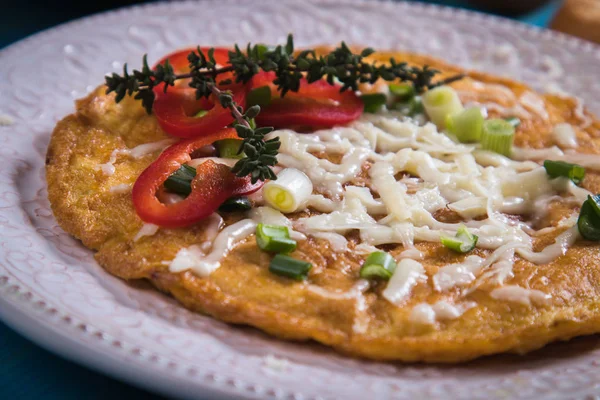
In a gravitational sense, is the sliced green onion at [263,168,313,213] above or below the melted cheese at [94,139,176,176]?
above

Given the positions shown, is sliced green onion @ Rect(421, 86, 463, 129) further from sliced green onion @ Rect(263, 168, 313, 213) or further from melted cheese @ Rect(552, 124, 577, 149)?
sliced green onion @ Rect(263, 168, 313, 213)

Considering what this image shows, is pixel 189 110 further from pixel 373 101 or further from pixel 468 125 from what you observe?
pixel 468 125

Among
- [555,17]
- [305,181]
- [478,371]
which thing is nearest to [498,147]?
[305,181]

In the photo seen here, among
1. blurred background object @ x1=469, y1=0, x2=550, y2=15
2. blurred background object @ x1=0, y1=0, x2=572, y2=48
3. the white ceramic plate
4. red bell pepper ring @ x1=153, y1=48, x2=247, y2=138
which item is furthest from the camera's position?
blurred background object @ x1=469, y1=0, x2=550, y2=15

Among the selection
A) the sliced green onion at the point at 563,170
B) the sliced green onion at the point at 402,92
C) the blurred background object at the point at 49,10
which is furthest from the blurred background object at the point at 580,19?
the sliced green onion at the point at 563,170

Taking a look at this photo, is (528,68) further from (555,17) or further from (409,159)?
(409,159)

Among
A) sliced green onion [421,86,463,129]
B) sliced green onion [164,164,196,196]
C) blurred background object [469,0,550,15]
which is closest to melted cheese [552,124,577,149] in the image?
sliced green onion [421,86,463,129]
